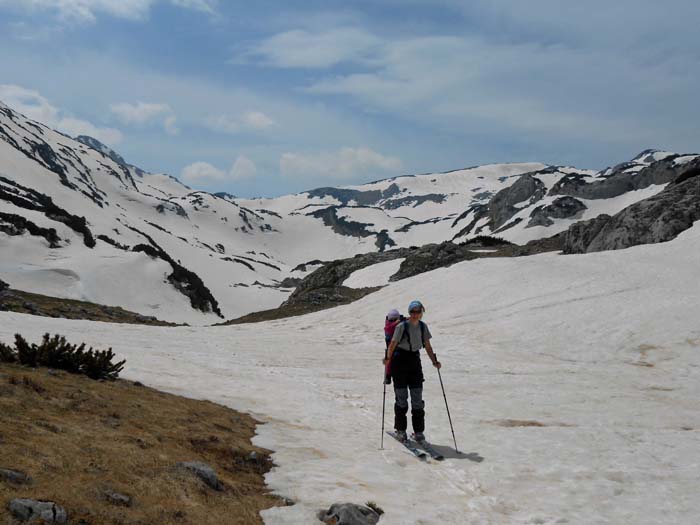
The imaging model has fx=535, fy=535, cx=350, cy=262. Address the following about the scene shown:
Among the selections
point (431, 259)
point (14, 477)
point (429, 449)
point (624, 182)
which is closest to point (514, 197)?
point (624, 182)

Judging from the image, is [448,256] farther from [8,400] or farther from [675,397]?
[8,400]

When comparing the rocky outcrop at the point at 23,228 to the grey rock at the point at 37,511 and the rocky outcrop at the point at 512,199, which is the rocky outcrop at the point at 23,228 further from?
the rocky outcrop at the point at 512,199

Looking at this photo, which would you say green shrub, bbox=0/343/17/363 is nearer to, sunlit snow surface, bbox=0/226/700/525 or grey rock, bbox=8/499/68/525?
sunlit snow surface, bbox=0/226/700/525

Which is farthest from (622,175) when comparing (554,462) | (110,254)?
(554,462)

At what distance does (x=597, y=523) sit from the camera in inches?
320

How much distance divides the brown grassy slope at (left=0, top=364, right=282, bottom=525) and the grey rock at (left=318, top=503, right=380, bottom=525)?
2.80ft

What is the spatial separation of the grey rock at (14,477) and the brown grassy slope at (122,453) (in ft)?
0.31

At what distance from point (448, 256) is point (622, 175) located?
77.9m

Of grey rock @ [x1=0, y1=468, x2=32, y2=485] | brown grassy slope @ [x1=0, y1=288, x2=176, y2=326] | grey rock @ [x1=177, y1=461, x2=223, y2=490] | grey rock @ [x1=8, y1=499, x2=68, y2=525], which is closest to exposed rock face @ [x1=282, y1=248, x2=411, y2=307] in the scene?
brown grassy slope @ [x1=0, y1=288, x2=176, y2=326]

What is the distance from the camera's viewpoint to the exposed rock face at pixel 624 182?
341 ft

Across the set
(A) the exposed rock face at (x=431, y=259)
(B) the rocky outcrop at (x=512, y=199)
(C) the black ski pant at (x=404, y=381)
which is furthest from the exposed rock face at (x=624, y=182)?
(C) the black ski pant at (x=404, y=381)

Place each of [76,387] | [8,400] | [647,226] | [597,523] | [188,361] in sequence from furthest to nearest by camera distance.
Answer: [647,226], [188,361], [76,387], [8,400], [597,523]

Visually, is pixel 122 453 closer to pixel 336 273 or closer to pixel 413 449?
pixel 413 449

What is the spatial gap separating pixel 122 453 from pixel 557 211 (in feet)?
328
